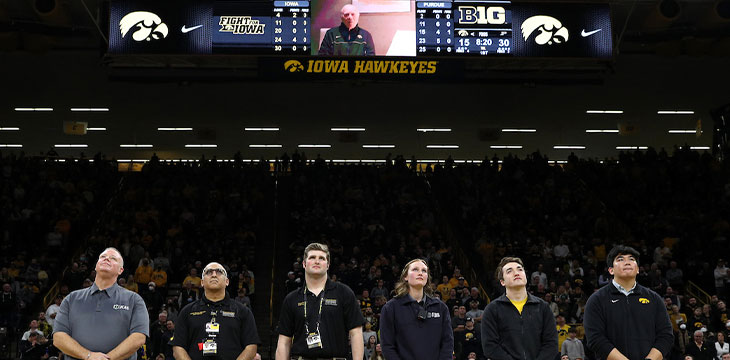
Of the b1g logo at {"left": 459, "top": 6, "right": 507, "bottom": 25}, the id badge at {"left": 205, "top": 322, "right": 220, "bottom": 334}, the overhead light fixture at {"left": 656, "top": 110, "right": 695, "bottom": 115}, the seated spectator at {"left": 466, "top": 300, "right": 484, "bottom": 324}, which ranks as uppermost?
the overhead light fixture at {"left": 656, "top": 110, "right": 695, "bottom": 115}

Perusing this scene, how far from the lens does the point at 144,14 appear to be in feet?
52.5

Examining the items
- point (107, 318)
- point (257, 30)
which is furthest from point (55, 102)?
point (107, 318)

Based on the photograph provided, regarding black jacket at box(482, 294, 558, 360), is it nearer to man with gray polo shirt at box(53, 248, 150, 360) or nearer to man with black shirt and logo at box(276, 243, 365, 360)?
man with black shirt and logo at box(276, 243, 365, 360)

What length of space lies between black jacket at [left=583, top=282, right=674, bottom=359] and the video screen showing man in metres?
8.84

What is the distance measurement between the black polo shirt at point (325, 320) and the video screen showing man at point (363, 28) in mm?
8914

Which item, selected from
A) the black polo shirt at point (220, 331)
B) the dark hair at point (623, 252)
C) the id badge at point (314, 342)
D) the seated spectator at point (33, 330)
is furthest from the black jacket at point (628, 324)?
the seated spectator at point (33, 330)

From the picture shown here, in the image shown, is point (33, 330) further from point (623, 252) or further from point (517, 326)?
point (623, 252)

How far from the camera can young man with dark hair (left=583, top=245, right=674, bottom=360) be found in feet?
24.4

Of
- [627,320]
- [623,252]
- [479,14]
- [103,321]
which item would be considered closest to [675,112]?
[479,14]

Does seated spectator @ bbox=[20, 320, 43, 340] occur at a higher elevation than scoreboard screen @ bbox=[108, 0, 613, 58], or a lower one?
lower

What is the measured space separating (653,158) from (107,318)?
80.1 feet

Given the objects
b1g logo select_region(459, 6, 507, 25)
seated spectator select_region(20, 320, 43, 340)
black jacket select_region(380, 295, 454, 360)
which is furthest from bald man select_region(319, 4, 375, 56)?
black jacket select_region(380, 295, 454, 360)

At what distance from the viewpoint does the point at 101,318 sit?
7.34 meters

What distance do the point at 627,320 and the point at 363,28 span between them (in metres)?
9.45
